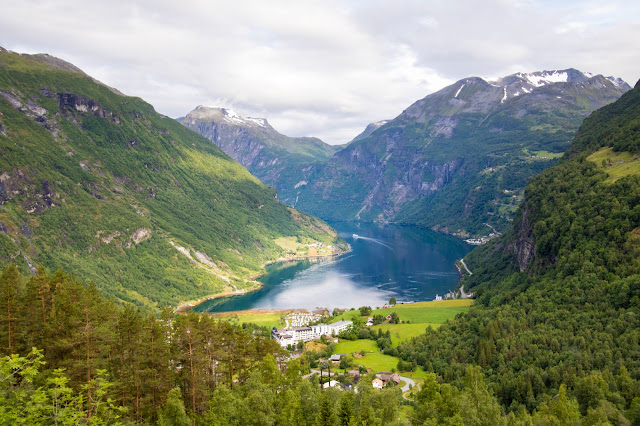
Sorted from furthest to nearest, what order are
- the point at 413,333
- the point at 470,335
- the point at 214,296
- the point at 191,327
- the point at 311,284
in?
the point at 311,284
the point at 214,296
the point at 413,333
the point at 470,335
the point at 191,327

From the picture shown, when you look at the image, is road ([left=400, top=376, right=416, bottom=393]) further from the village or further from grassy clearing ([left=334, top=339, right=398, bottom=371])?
grassy clearing ([left=334, top=339, right=398, bottom=371])

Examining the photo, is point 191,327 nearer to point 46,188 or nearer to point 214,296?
point 214,296

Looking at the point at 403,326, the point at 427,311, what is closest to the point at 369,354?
the point at 403,326

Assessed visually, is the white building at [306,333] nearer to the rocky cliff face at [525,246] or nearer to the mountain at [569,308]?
the mountain at [569,308]

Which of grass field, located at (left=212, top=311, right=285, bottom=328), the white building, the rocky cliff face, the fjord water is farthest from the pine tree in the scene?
the fjord water

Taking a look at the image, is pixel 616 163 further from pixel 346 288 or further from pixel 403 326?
pixel 346 288

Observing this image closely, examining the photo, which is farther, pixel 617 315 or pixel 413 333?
pixel 413 333

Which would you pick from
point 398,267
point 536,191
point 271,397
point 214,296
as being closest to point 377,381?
point 271,397
